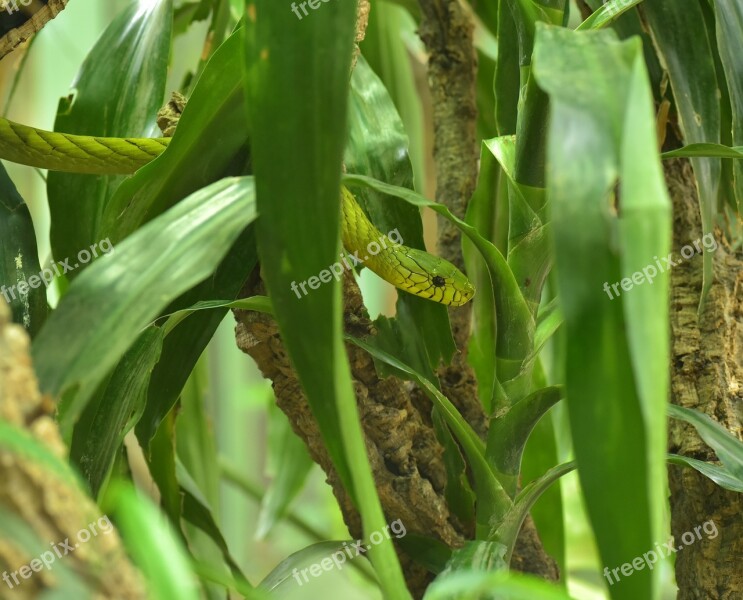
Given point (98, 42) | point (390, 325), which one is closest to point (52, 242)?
point (98, 42)

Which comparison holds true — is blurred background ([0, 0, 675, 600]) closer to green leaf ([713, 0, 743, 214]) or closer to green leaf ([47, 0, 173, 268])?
green leaf ([47, 0, 173, 268])

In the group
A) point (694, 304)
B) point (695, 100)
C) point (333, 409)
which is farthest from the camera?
point (694, 304)

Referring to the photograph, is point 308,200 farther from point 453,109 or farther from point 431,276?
point 453,109

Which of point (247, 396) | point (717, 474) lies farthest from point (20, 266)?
point (247, 396)

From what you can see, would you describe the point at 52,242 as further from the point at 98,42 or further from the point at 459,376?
the point at 459,376

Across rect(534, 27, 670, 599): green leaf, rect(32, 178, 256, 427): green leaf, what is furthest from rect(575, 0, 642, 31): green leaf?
rect(32, 178, 256, 427): green leaf

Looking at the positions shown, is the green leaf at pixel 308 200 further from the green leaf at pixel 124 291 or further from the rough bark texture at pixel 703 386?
the rough bark texture at pixel 703 386
